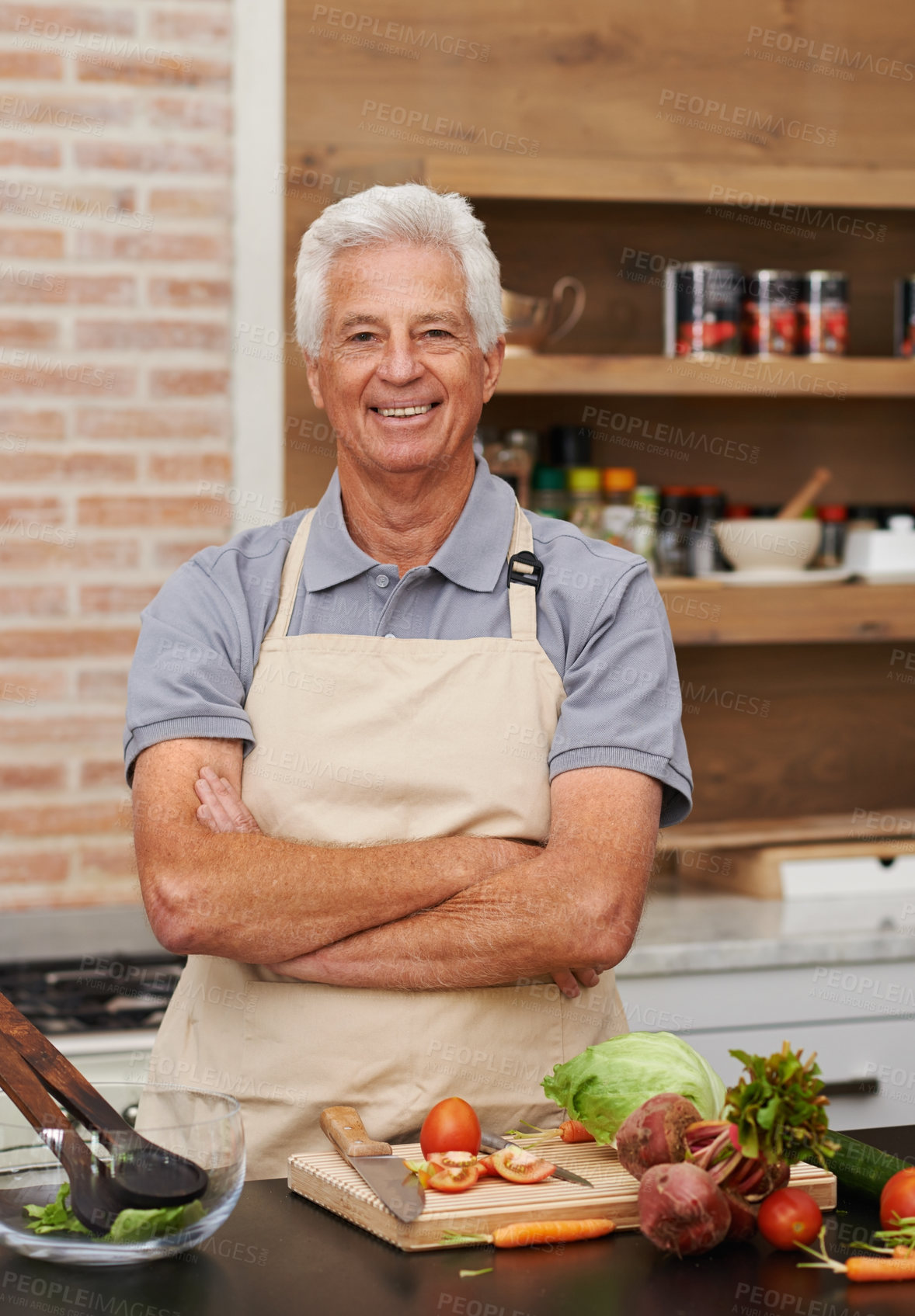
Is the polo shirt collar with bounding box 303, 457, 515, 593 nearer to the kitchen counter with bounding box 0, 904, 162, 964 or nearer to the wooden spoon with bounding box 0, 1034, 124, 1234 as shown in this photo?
the wooden spoon with bounding box 0, 1034, 124, 1234

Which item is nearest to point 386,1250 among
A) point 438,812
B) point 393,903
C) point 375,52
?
point 393,903

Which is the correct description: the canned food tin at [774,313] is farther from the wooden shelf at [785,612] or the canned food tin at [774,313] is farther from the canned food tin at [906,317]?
the wooden shelf at [785,612]

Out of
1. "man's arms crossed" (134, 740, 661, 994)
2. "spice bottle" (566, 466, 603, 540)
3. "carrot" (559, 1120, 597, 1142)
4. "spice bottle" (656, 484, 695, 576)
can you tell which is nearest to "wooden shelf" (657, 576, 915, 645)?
"spice bottle" (656, 484, 695, 576)

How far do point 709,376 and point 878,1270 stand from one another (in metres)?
1.73

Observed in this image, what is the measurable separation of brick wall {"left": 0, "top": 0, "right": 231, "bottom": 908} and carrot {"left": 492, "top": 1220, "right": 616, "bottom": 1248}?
163cm

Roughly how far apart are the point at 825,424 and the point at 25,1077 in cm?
216

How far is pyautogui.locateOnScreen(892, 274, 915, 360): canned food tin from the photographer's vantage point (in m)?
2.58

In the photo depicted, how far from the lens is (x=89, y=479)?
246 cm

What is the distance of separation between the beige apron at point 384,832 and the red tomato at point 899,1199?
0.44m


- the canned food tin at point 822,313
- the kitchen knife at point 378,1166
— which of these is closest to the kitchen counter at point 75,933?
the kitchen knife at point 378,1166

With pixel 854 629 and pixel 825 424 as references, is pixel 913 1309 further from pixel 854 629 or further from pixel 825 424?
pixel 825 424

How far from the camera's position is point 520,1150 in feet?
3.55

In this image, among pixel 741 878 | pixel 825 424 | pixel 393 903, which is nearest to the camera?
pixel 393 903

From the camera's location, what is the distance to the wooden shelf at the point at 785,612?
8.06 feet
